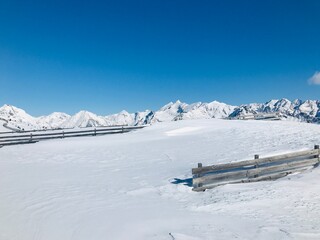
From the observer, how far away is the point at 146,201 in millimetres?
11602

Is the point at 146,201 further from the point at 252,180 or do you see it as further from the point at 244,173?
the point at 252,180

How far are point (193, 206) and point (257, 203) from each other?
2132 millimetres

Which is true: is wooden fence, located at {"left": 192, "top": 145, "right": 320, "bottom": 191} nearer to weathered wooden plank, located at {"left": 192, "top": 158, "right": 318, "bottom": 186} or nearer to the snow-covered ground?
weathered wooden plank, located at {"left": 192, "top": 158, "right": 318, "bottom": 186}

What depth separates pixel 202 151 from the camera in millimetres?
23188

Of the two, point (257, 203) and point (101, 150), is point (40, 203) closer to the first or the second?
point (257, 203)

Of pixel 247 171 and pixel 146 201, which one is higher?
pixel 247 171

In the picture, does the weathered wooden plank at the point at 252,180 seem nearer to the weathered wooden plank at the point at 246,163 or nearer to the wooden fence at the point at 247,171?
the wooden fence at the point at 247,171

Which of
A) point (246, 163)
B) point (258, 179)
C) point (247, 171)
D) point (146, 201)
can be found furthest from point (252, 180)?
point (146, 201)

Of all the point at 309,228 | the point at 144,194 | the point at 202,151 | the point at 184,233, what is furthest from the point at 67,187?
the point at 202,151

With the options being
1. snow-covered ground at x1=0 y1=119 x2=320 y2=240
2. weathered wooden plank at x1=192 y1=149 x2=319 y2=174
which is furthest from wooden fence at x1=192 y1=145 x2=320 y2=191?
snow-covered ground at x1=0 y1=119 x2=320 y2=240

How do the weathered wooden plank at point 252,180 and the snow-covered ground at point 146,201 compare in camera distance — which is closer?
the snow-covered ground at point 146,201

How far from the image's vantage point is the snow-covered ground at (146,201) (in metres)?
8.40

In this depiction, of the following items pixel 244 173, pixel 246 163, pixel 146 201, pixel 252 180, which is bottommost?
pixel 146 201

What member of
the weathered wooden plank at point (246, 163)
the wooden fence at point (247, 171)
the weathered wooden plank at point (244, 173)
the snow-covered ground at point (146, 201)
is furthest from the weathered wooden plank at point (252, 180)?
the weathered wooden plank at point (246, 163)
